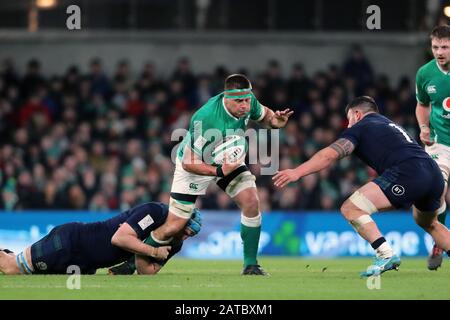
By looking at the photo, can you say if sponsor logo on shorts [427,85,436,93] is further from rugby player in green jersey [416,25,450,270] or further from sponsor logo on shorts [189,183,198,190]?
sponsor logo on shorts [189,183,198,190]

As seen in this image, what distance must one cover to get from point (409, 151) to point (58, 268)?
13.2ft

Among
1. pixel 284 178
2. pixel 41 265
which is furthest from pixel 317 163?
pixel 41 265

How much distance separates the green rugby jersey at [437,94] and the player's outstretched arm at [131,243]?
391 centimetres

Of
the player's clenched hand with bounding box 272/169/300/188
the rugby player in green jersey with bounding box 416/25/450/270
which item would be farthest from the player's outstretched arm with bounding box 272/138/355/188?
the rugby player in green jersey with bounding box 416/25/450/270

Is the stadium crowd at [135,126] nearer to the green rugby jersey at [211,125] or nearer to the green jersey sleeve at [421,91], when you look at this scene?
the green jersey sleeve at [421,91]

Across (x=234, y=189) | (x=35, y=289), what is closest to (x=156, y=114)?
(x=234, y=189)

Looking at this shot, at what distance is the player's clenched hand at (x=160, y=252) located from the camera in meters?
11.3

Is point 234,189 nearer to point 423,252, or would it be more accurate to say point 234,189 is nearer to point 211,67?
point 423,252

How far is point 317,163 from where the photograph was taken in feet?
35.2

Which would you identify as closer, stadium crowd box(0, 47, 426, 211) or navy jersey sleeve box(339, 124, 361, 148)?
navy jersey sleeve box(339, 124, 361, 148)

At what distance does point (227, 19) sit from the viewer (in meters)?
27.0

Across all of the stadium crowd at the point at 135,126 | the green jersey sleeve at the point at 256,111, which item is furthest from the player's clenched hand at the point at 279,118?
the stadium crowd at the point at 135,126

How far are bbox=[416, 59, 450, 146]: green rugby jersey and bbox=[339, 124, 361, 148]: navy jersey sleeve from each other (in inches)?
78.8

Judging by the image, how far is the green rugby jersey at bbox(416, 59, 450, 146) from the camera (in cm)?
1277
